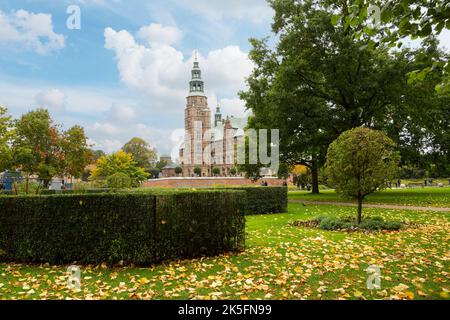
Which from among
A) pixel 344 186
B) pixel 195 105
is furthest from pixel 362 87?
pixel 195 105

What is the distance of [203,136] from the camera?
11650 cm

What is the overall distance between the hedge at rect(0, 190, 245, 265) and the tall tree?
56.4 ft

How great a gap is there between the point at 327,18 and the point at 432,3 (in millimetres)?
17818

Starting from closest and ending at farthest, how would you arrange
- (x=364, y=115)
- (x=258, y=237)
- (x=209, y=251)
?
(x=209, y=251), (x=258, y=237), (x=364, y=115)

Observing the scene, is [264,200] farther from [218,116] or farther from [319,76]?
[218,116]

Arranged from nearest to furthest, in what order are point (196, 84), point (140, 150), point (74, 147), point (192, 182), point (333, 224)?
point (333, 224), point (74, 147), point (192, 182), point (140, 150), point (196, 84)

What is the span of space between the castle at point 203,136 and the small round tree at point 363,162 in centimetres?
9406

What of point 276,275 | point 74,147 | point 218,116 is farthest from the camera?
point 218,116

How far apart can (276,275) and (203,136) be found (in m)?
111

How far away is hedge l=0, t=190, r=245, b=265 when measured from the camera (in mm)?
7168

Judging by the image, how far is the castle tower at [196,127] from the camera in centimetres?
11192

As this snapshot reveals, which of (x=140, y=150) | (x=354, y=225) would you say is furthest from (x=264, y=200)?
(x=140, y=150)
